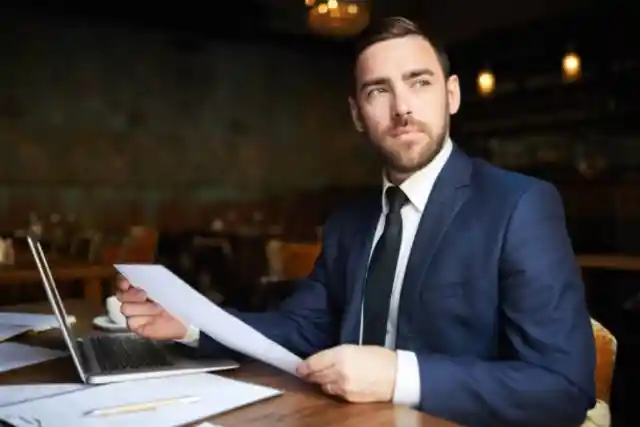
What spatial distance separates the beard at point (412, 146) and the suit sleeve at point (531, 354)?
0.65 feet

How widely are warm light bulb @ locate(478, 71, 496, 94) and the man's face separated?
624cm

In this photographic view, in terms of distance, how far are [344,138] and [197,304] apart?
7947mm

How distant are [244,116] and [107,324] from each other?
673 cm

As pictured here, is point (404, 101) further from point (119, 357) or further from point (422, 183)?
point (119, 357)

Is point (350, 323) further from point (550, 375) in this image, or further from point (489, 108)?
point (489, 108)

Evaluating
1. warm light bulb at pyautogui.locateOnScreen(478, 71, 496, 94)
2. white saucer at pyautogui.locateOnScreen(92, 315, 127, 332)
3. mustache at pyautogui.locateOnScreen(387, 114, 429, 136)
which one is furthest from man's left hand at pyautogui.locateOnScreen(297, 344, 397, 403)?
warm light bulb at pyautogui.locateOnScreen(478, 71, 496, 94)

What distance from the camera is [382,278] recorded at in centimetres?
137

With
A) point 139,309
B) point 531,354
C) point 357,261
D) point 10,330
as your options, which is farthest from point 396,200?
point 10,330

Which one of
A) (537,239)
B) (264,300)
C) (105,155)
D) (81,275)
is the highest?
(105,155)

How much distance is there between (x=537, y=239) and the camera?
122 cm

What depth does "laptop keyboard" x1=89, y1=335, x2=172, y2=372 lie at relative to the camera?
3.95 feet

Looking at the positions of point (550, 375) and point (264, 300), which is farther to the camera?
point (264, 300)

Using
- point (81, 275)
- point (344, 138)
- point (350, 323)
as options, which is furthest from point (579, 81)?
point (350, 323)

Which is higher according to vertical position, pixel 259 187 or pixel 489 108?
pixel 489 108
